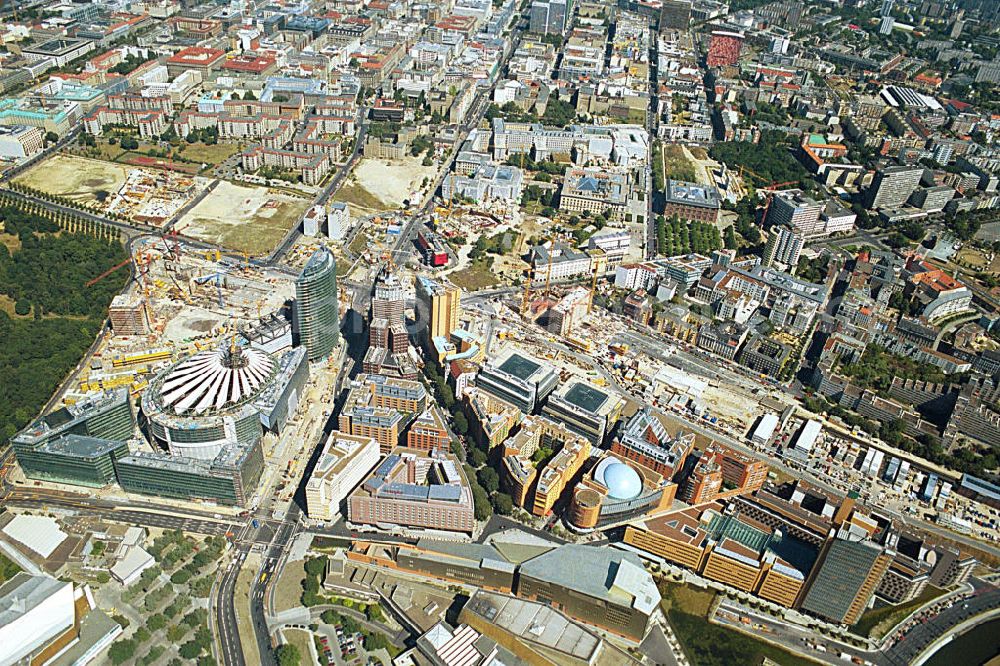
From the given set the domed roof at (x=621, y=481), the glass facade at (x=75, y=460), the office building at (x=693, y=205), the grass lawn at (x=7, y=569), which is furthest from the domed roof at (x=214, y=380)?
the office building at (x=693, y=205)

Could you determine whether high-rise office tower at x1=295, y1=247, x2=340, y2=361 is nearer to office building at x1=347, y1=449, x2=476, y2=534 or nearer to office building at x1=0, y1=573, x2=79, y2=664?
office building at x1=347, y1=449, x2=476, y2=534

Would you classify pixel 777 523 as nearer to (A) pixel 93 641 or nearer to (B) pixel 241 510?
(B) pixel 241 510

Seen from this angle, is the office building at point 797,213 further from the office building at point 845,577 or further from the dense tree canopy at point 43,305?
the dense tree canopy at point 43,305

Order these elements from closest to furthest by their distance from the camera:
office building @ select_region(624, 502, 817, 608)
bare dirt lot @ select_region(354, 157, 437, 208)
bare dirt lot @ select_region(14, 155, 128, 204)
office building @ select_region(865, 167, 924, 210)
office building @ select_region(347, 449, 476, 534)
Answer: office building @ select_region(624, 502, 817, 608) → office building @ select_region(347, 449, 476, 534) → bare dirt lot @ select_region(14, 155, 128, 204) → bare dirt lot @ select_region(354, 157, 437, 208) → office building @ select_region(865, 167, 924, 210)

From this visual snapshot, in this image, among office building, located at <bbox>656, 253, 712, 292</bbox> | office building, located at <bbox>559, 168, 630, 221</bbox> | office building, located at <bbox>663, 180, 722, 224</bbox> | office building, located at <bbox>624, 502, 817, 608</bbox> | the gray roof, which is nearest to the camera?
the gray roof

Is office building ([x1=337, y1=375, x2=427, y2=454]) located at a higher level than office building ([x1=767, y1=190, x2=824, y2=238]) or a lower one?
lower

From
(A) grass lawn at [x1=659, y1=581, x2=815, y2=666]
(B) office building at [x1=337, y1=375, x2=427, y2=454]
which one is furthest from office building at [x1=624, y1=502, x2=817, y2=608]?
(B) office building at [x1=337, y1=375, x2=427, y2=454]
